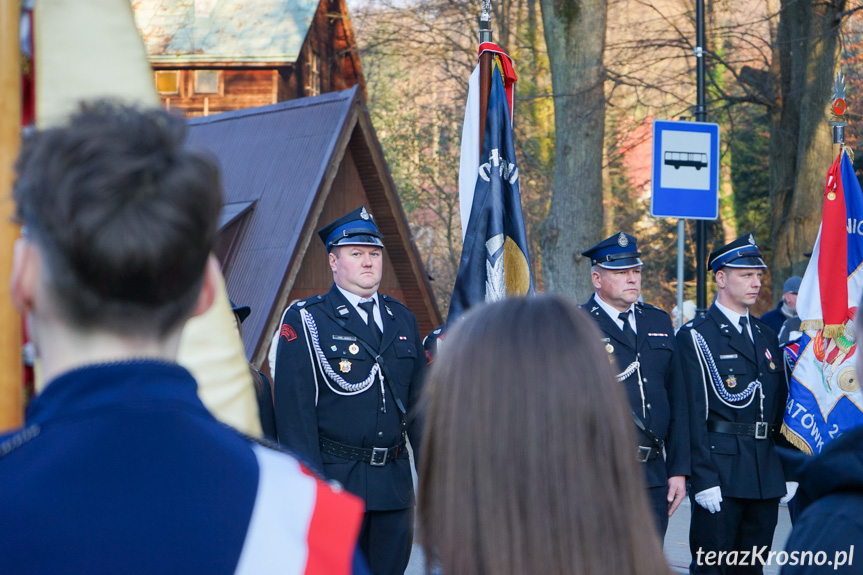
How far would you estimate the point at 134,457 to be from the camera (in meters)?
1.23

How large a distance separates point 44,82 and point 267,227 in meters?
8.56

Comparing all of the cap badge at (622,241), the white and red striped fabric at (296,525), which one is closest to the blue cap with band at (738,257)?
the cap badge at (622,241)

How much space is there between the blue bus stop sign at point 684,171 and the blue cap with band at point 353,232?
2843 millimetres

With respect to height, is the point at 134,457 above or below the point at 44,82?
below

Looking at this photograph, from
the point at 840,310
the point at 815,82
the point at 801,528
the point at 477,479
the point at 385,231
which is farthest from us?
the point at 815,82

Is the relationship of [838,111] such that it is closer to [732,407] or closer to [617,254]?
[617,254]

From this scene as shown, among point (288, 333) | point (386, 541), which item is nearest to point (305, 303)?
point (288, 333)

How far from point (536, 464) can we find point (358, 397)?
3562 mm

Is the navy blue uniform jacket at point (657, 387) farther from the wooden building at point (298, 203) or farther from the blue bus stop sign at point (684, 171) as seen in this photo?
the wooden building at point (298, 203)

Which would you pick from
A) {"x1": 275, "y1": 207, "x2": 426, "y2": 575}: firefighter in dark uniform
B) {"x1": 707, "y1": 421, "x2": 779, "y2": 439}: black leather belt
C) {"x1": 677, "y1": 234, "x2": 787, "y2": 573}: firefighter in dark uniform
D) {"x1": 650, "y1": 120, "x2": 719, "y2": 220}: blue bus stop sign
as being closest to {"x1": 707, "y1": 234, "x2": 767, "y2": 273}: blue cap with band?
{"x1": 677, "y1": 234, "x2": 787, "y2": 573}: firefighter in dark uniform

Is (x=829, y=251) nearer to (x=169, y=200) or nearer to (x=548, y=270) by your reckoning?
(x=548, y=270)

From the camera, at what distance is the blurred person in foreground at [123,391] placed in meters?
1.20

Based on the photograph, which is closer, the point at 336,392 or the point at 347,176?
the point at 336,392

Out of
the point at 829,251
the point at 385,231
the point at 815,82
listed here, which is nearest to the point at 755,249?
the point at 829,251
